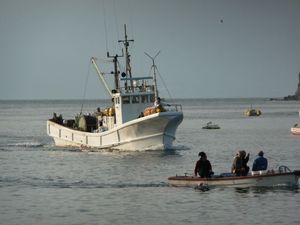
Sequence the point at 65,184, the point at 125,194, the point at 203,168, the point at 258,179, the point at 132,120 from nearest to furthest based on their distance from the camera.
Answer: the point at 258,179 < the point at 203,168 < the point at 125,194 < the point at 65,184 < the point at 132,120

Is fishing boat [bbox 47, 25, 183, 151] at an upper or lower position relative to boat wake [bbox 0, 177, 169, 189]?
upper

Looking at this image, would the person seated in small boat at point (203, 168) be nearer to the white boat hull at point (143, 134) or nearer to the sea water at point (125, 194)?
the sea water at point (125, 194)

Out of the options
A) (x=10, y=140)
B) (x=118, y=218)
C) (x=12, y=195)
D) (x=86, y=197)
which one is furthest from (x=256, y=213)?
(x=10, y=140)

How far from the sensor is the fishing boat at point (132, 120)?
2537 inches

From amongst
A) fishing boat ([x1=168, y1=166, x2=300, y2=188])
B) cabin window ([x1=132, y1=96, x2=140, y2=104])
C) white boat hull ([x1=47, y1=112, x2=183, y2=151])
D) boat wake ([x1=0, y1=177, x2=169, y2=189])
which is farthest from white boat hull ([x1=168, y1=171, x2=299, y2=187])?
cabin window ([x1=132, y1=96, x2=140, y2=104])

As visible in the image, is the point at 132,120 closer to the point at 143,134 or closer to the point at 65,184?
the point at 143,134

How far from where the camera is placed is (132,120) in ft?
214

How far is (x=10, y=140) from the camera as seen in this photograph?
97.6 meters

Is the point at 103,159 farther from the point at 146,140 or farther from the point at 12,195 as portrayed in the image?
the point at 12,195

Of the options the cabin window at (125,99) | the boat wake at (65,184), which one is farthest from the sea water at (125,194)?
the cabin window at (125,99)

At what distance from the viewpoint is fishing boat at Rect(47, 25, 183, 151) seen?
2537 inches

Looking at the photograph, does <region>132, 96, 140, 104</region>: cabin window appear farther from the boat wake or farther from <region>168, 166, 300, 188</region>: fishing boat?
<region>168, 166, 300, 188</region>: fishing boat

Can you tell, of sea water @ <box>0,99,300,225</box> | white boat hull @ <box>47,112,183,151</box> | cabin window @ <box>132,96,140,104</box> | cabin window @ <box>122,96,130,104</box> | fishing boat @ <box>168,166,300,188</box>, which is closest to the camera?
sea water @ <box>0,99,300,225</box>

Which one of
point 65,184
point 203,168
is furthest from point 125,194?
point 65,184
